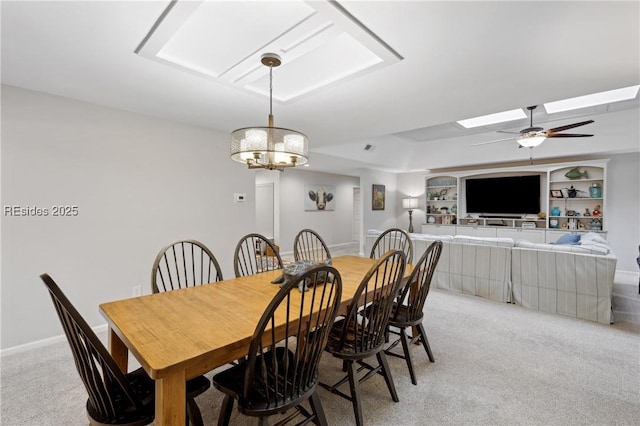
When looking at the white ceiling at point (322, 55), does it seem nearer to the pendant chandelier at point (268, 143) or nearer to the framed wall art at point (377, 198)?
the pendant chandelier at point (268, 143)

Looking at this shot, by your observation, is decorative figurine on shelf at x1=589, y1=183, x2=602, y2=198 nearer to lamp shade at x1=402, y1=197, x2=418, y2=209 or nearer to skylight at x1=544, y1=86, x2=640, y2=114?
skylight at x1=544, y1=86, x2=640, y2=114

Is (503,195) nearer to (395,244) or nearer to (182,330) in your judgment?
(395,244)

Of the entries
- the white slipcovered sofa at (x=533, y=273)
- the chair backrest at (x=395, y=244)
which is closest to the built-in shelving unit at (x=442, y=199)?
the white slipcovered sofa at (x=533, y=273)

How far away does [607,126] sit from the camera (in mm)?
5027

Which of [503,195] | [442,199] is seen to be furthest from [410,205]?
[503,195]

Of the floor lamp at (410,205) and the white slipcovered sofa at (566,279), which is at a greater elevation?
the floor lamp at (410,205)

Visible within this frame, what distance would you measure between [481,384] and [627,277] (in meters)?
5.18

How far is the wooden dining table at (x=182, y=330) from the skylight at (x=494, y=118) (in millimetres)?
4386

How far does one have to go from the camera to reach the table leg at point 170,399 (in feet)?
3.59

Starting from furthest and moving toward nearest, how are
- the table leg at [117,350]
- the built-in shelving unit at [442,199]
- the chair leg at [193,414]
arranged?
the built-in shelving unit at [442,199]
the table leg at [117,350]
the chair leg at [193,414]

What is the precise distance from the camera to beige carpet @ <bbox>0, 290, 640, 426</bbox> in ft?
5.94

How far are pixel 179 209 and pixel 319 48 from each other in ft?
7.72

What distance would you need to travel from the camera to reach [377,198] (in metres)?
8.02

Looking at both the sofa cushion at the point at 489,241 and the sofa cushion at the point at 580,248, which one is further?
the sofa cushion at the point at 489,241
